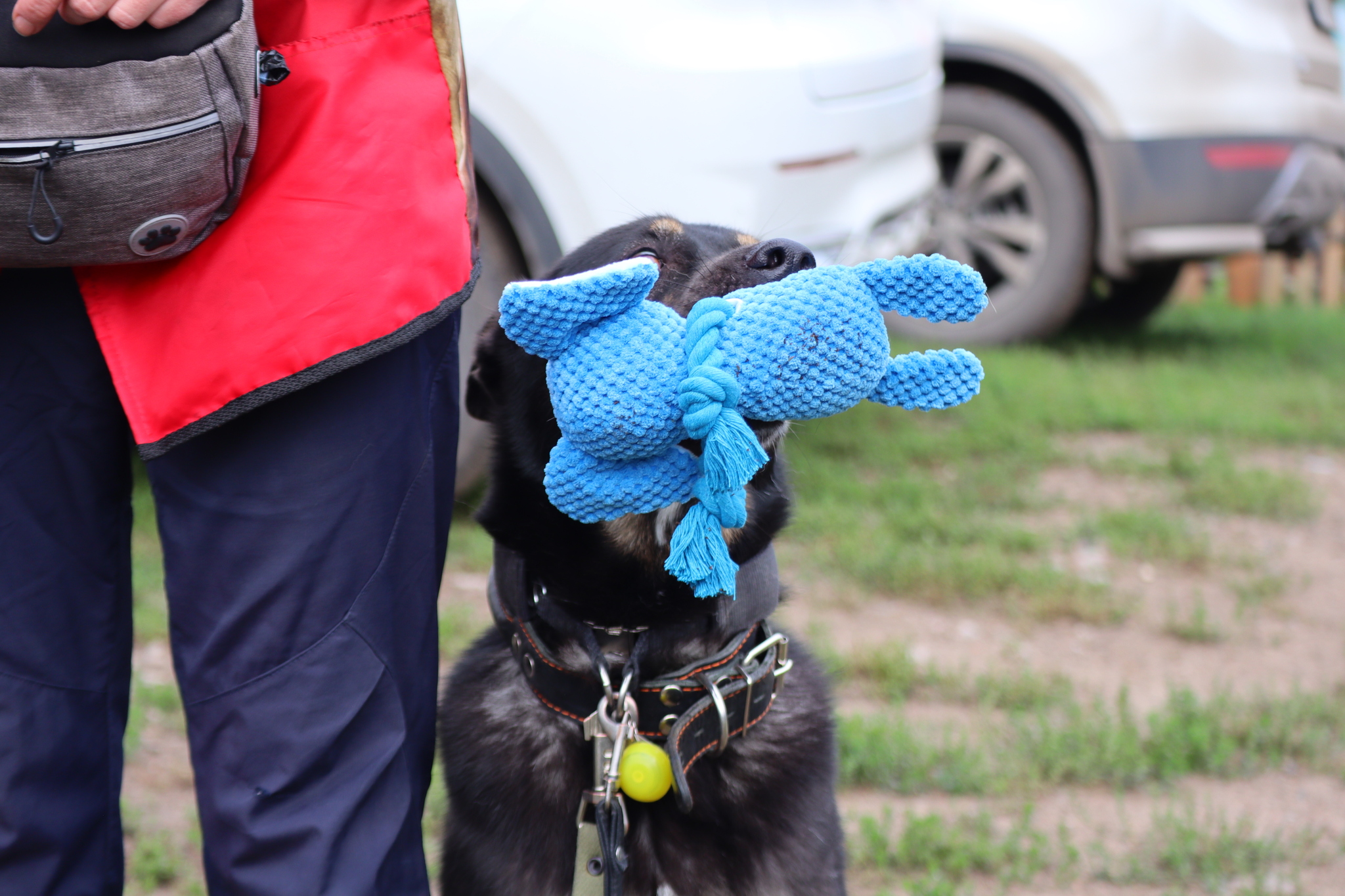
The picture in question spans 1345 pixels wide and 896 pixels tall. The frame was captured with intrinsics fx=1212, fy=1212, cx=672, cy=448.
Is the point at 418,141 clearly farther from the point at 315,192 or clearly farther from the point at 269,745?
the point at 269,745

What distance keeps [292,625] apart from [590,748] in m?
0.55

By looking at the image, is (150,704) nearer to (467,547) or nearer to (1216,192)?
(467,547)

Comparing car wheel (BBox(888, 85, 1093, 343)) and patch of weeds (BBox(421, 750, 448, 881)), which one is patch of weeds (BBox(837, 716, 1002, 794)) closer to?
patch of weeds (BBox(421, 750, 448, 881))

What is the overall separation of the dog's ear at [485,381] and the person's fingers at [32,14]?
933mm

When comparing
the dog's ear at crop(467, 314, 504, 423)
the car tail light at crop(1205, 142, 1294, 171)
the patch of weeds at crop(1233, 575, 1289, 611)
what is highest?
the dog's ear at crop(467, 314, 504, 423)

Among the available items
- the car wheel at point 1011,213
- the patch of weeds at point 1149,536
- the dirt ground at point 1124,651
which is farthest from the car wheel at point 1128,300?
the patch of weeds at point 1149,536

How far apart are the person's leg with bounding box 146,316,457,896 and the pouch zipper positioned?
316 mm

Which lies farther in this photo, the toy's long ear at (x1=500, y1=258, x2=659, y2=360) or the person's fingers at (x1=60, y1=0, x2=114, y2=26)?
the toy's long ear at (x1=500, y1=258, x2=659, y2=360)

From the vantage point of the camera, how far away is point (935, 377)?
55.4 inches

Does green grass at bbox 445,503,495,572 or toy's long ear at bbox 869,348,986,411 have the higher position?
toy's long ear at bbox 869,348,986,411

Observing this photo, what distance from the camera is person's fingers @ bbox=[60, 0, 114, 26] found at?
117 cm

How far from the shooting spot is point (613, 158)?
341 centimetres

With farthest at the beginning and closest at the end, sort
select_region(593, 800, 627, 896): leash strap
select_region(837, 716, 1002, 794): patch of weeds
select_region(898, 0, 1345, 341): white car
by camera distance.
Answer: select_region(898, 0, 1345, 341): white car, select_region(837, 716, 1002, 794): patch of weeds, select_region(593, 800, 627, 896): leash strap

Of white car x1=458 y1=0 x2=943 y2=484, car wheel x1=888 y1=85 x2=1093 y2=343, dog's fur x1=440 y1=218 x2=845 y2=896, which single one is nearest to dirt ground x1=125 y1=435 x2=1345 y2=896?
dog's fur x1=440 y1=218 x2=845 y2=896
